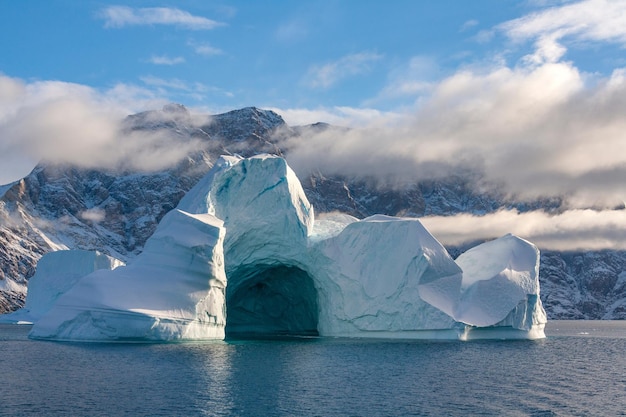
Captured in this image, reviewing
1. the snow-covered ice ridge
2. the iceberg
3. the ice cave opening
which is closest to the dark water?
the iceberg

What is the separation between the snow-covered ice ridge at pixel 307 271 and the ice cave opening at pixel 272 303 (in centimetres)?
216

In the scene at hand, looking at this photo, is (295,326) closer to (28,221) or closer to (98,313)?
(98,313)

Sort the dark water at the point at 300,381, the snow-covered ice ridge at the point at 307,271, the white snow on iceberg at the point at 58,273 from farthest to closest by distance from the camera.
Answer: the white snow on iceberg at the point at 58,273 < the snow-covered ice ridge at the point at 307,271 < the dark water at the point at 300,381

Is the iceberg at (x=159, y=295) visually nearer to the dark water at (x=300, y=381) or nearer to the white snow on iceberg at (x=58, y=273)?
the dark water at (x=300, y=381)

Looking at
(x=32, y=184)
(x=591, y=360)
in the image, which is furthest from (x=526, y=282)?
(x=32, y=184)

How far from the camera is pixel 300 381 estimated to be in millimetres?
26328

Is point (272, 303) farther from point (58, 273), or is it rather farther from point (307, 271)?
point (58, 273)

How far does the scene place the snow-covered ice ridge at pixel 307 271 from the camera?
37.6 meters

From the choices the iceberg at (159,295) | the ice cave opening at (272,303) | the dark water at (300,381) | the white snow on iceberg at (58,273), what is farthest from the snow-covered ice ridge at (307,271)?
the white snow on iceberg at (58,273)

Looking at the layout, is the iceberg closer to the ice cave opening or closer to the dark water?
the dark water

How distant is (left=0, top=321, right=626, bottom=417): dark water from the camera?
21.2 metres

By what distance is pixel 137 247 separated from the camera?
194 metres

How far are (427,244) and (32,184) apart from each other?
177444mm

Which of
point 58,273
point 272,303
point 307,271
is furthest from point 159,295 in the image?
point 58,273
